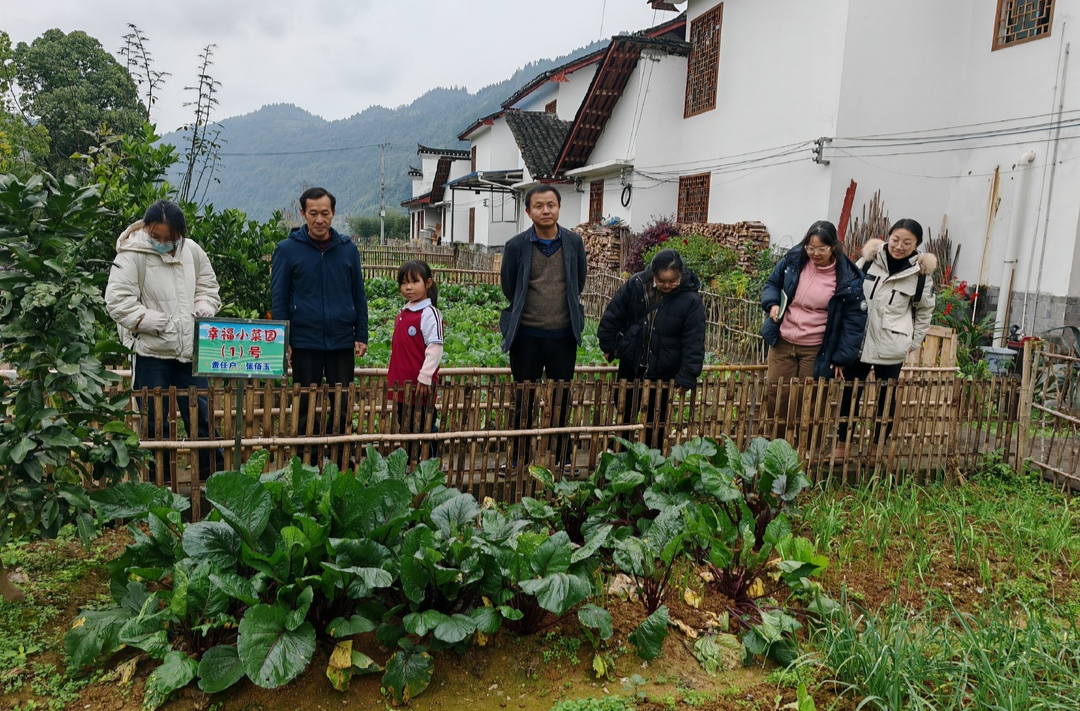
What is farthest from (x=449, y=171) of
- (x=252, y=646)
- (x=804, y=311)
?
(x=252, y=646)

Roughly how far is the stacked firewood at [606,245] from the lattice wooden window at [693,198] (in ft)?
4.32

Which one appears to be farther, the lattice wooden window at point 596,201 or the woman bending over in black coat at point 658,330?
the lattice wooden window at point 596,201

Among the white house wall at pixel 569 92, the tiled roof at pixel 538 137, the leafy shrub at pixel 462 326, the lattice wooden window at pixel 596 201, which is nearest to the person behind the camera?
the leafy shrub at pixel 462 326

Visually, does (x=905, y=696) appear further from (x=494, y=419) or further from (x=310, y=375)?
(x=310, y=375)

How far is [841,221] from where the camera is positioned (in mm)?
10945

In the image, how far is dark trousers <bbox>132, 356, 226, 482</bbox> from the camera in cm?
380

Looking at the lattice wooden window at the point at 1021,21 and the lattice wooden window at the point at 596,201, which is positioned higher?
the lattice wooden window at the point at 1021,21

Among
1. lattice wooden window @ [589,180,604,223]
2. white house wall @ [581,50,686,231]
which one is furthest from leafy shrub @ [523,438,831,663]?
lattice wooden window @ [589,180,604,223]

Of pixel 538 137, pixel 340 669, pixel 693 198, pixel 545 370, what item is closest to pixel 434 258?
Answer: pixel 538 137

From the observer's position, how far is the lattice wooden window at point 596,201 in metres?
18.6

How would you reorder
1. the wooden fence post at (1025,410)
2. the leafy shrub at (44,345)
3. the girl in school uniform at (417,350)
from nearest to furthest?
the leafy shrub at (44,345) → the girl in school uniform at (417,350) → the wooden fence post at (1025,410)

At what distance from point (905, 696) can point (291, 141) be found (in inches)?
7219

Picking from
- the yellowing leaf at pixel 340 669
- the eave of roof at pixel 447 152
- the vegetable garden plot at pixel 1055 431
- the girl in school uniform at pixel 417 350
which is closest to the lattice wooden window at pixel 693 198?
the vegetable garden plot at pixel 1055 431

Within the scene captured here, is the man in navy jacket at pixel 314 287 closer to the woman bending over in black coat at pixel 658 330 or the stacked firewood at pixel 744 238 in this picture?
the woman bending over in black coat at pixel 658 330
